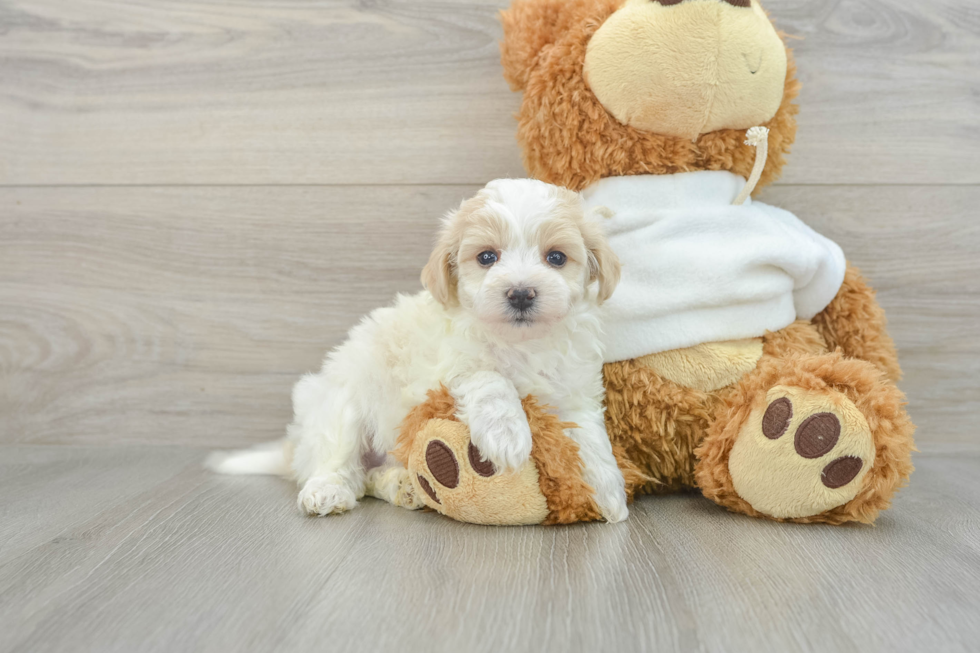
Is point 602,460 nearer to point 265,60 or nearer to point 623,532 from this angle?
point 623,532

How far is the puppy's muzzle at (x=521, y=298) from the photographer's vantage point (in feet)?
3.80

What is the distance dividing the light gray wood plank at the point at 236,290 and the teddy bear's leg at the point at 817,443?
0.68 metres

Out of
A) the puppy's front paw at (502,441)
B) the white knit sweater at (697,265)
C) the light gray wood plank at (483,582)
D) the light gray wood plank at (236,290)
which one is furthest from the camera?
the light gray wood plank at (236,290)

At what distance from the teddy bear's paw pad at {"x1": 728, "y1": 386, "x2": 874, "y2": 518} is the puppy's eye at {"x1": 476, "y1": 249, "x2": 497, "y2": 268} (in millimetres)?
531

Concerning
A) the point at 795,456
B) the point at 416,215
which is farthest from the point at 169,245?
the point at 795,456

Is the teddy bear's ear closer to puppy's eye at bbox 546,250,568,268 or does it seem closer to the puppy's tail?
puppy's eye at bbox 546,250,568,268

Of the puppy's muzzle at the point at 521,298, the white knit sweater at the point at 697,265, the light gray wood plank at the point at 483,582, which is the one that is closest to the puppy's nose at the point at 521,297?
the puppy's muzzle at the point at 521,298

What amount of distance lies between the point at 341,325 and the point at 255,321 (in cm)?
23

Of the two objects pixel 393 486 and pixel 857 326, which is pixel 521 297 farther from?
pixel 857 326

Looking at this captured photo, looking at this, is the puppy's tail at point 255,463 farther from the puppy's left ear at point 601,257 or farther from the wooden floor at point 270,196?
the puppy's left ear at point 601,257

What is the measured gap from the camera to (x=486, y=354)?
1.29 m

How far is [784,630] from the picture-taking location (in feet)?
2.77

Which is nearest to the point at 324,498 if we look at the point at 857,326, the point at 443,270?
the point at 443,270

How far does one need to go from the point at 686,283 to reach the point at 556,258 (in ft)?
0.91
